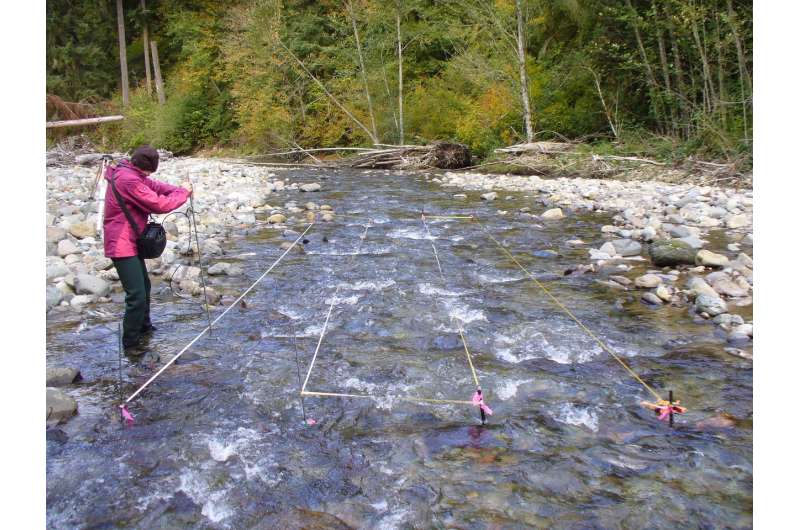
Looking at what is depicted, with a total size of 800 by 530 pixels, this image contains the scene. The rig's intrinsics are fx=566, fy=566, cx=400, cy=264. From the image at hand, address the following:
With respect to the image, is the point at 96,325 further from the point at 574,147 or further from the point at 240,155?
the point at 240,155

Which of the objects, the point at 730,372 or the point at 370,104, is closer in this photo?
the point at 730,372

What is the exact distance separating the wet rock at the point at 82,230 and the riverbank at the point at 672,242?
694 cm

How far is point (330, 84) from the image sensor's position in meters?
27.0

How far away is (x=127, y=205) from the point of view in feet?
15.1

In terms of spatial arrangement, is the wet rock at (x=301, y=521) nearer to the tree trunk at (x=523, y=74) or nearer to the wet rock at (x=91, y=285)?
the wet rock at (x=91, y=285)

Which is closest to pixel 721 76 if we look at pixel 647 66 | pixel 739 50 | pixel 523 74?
pixel 739 50

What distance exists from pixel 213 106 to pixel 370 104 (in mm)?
12670

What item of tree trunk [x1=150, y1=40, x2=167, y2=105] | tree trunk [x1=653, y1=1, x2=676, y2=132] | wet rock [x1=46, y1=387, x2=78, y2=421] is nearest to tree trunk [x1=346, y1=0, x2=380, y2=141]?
tree trunk [x1=653, y1=1, x2=676, y2=132]

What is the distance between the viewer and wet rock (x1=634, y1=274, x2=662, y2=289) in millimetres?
6305

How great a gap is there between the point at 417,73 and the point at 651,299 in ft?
76.4

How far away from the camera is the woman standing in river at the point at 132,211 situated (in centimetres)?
458

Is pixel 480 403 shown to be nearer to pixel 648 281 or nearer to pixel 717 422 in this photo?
pixel 717 422

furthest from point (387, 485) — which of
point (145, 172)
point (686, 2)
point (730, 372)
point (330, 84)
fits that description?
point (330, 84)

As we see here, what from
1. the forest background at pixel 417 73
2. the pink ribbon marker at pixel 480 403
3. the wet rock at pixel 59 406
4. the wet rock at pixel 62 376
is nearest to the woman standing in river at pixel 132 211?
the wet rock at pixel 62 376
